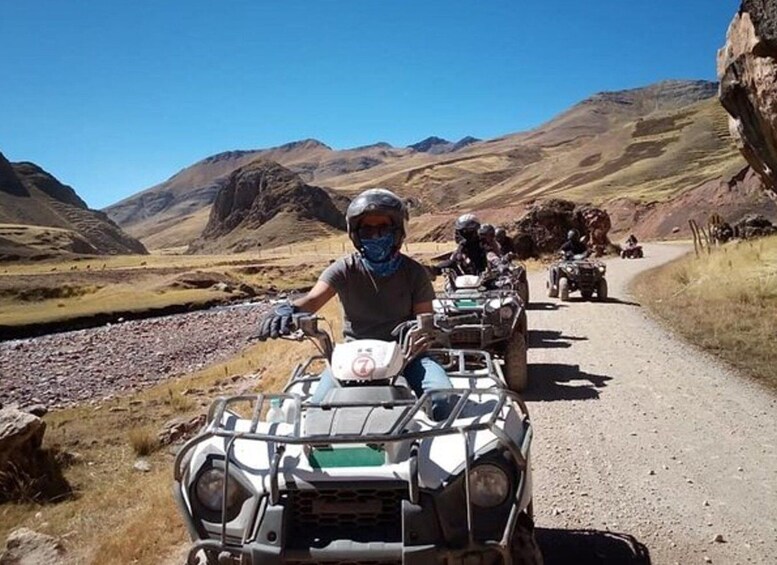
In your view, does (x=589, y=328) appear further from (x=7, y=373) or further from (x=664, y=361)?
(x=7, y=373)

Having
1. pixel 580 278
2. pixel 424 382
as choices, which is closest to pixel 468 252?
pixel 424 382

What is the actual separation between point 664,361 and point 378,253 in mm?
6935

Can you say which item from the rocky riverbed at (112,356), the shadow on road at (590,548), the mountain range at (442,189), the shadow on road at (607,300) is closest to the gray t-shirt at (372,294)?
the shadow on road at (590,548)

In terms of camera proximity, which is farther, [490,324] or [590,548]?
[490,324]

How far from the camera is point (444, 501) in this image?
3.00 meters

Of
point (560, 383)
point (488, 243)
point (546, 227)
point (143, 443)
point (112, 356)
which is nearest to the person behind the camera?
point (560, 383)

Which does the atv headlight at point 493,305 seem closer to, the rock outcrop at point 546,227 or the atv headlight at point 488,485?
the atv headlight at point 488,485

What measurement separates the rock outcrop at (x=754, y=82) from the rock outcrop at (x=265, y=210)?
4680 inches

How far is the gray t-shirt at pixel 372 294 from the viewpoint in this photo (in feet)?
15.9

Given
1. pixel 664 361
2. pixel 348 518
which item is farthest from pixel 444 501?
pixel 664 361

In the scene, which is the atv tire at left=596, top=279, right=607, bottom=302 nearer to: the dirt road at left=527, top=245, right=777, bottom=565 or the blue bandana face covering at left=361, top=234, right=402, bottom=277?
the dirt road at left=527, top=245, right=777, bottom=565

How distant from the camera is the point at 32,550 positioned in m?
6.18

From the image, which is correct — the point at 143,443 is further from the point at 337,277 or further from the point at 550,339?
the point at 337,277

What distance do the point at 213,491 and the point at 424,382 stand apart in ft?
4.84
